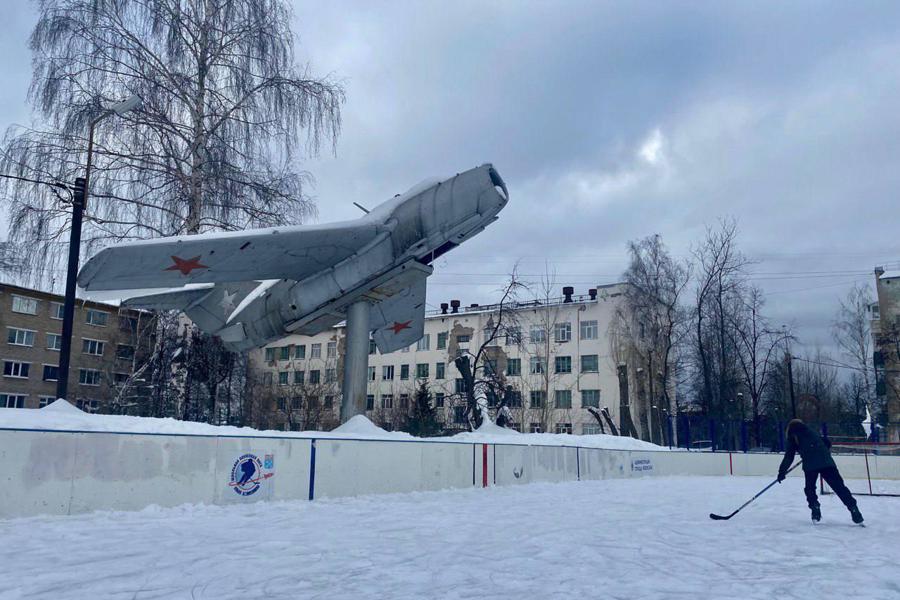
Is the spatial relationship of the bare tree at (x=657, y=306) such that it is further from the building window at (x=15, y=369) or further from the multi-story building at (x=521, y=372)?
the building window at (x=15, y=369)

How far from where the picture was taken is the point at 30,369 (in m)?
48.6

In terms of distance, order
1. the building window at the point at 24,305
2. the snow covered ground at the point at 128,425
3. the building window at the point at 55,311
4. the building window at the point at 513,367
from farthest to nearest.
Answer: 1. the building window at the point at 55,311
2. the building window at the point at 513,367
3. the building window at the point at 24,305
4. the snow covered ground at the point at 128,425

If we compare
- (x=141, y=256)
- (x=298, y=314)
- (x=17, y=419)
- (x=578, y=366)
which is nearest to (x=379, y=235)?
(x=298, y=314)

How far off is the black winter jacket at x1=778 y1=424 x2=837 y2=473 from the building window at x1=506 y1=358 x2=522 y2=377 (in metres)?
40.2

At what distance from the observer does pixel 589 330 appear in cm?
4869

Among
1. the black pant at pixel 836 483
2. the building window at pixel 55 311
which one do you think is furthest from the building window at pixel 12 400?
the black pant at pixel 836 483

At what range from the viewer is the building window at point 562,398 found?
48188mm

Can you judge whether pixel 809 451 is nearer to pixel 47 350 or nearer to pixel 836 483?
pixel 836 483

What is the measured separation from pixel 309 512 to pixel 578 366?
39.8 m

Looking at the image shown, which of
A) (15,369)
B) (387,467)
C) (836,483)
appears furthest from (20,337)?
(836,483)

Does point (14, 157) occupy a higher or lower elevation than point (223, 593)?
higher

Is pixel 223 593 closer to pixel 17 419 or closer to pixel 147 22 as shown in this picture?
pixel 17 419

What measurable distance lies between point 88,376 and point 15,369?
4.91 metres

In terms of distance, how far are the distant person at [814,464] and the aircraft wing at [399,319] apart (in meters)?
11.0
